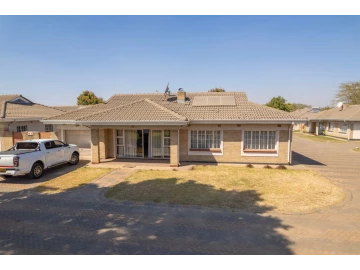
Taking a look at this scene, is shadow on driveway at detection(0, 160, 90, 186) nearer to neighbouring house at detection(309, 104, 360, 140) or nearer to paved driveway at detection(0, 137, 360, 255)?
paved driveway at detection(0, 137, 360, 255)

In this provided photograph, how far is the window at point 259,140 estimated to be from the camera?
14516 mm

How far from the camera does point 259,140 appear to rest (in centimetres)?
1462

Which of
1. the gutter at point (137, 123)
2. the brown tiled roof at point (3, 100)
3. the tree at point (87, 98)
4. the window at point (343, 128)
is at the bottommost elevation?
the window at point (343, 128)

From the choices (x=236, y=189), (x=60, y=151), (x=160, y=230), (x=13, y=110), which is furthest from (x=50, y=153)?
(x=13, y=110)

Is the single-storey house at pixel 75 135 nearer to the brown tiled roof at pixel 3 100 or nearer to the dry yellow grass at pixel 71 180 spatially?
the dry yellow grass at pixel 71 180

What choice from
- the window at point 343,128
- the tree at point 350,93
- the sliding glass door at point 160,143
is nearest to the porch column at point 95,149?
the sliding glass door at point 160,143

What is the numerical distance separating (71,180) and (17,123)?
12.0 meters

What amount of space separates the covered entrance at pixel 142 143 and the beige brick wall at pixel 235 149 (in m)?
1.36

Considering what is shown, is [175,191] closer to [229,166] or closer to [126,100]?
[229,166]

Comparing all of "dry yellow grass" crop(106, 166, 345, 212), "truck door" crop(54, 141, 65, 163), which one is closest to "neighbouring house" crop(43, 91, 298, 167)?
"truck door" crop(54, 141, 65, 163)

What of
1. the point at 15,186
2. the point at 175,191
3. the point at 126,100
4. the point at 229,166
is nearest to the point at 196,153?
the point at 229,166

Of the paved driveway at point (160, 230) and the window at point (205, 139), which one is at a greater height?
the window at point (205, 139)

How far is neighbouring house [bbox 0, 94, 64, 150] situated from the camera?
17.3 metres

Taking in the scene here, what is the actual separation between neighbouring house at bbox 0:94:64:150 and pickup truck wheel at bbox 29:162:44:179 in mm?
6509
